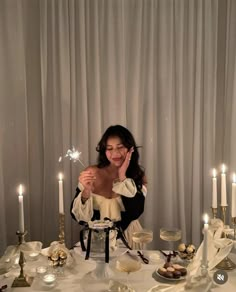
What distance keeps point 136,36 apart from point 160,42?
182 mm

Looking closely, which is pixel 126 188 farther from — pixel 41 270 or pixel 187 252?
pixel 41 270

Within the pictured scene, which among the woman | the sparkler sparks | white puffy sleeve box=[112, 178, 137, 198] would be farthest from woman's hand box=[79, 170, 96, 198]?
the sparkler sparks

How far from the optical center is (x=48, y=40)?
8.79 ft

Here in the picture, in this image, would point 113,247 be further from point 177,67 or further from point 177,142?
point 177,67

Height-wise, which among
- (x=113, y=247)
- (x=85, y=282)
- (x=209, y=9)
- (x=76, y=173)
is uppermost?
(x=209, y=9)

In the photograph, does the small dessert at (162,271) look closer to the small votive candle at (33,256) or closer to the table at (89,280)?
the table at (89,280)

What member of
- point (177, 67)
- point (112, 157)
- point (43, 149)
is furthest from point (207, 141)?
point (43, 149)

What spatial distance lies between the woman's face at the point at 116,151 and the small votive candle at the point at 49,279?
967mm

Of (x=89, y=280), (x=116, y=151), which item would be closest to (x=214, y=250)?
(x=89, y=280)

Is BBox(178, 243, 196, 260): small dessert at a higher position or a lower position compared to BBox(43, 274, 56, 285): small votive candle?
higher

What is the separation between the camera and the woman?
2324mm

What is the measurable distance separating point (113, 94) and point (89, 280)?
A: 1.44 meters

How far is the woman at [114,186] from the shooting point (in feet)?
7.63

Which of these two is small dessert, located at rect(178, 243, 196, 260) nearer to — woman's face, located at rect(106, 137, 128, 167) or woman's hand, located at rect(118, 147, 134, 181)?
woman's hand, located at rect(118, 147, 134, 181)
